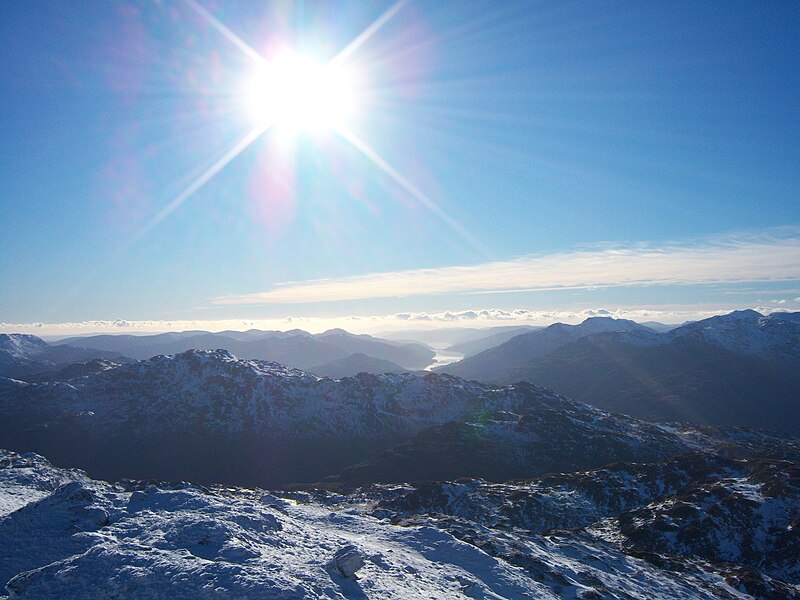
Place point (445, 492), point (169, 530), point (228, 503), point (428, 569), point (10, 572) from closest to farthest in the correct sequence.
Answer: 1. point (10, 572)
2. point (169, 530)
3. point (428, 569)
4. point (228, 503)
5. point (445, 492)

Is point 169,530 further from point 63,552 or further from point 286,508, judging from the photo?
point 286,508

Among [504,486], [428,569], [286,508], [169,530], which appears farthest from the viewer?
[504,486]

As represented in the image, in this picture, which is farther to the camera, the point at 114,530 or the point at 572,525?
the point at 572,525

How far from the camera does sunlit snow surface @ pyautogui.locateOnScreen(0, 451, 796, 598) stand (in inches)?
1268

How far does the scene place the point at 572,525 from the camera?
11300 centimetres

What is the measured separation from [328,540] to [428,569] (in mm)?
11305

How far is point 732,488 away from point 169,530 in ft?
422

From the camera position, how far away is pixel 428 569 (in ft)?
153

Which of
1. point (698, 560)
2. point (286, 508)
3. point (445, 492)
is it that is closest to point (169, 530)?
point (286, 508)

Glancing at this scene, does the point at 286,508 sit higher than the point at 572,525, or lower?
higher

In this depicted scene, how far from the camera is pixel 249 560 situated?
3688cm

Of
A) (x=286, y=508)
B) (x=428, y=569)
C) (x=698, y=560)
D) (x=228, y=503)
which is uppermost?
(x=228, y=503)

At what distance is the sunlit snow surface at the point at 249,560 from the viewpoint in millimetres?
32219

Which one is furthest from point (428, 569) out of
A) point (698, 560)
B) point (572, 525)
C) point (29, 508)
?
A: point (572, 525)
